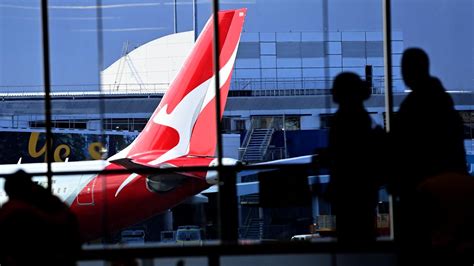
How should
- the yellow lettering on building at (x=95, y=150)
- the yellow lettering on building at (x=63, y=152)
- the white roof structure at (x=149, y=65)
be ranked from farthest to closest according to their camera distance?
the white roof structure at (x=149, y=65), the yellow lettering on building at (x=63, y=152), the yellow lettering on building at (x=95, y=150)

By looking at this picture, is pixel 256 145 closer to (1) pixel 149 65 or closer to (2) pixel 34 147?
(1) pixel 149 65

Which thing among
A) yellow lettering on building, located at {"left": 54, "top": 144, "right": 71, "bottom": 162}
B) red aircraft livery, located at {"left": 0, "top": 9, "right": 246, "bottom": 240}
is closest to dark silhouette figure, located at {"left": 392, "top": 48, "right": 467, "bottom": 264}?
red aircraft livery, located at {"left": 0, "top": 9, "right": 246, "bottom": 240}

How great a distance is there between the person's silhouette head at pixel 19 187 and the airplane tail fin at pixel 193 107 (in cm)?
1221

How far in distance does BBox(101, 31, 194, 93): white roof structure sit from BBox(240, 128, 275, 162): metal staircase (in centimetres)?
302

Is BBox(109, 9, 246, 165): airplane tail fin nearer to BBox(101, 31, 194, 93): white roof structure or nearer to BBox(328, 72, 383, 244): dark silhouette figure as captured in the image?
BBox(101, 31, 194, 93): white roof structure

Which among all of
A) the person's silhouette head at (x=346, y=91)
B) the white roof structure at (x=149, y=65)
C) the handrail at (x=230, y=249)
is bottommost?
the handrail at (x=230, y=249)

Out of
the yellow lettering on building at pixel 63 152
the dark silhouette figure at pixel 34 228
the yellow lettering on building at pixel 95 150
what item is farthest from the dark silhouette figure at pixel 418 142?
the yellow lettering on building at pixel 63 152

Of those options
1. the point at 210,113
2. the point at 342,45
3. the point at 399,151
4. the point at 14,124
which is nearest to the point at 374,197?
the point at 399,151

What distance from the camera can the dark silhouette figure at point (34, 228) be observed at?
3.36 meters

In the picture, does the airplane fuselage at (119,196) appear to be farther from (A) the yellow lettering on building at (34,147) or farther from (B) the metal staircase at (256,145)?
(B) the metal staircase at (256,145)

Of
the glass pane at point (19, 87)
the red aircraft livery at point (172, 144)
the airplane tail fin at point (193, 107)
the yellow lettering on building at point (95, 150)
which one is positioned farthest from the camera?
the yellow lettering on building at point (95, 150)

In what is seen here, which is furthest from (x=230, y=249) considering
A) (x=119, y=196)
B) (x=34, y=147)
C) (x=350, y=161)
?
(x=34, y=147)

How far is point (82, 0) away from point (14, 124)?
19.2ft

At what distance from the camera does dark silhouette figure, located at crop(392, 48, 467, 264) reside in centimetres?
349
